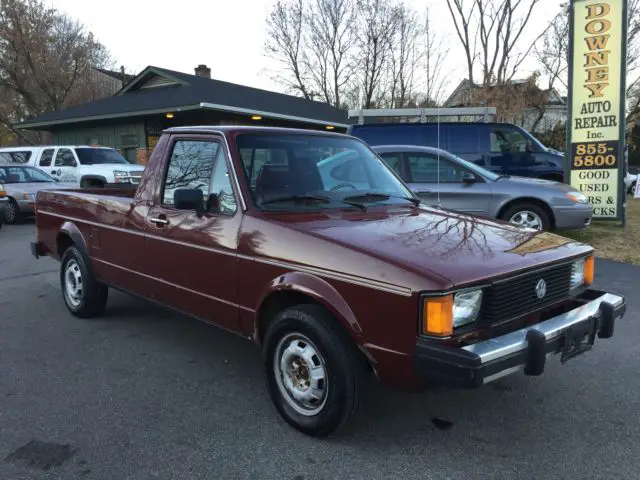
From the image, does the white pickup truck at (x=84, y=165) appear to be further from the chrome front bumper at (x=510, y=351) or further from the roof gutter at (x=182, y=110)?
the chrome front bumper at (x=510, y=351)

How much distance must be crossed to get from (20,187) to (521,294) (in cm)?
1337

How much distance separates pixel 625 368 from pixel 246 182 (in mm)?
3116

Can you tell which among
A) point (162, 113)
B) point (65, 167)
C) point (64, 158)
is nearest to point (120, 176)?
point (65, 167)

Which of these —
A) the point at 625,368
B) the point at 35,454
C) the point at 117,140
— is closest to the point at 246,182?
the point at 35,454

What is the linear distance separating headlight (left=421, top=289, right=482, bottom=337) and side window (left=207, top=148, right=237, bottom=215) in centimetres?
154

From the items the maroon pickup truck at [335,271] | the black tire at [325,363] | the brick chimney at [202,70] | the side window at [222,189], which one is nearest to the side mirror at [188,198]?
the maroon pickup truck at [335,271]

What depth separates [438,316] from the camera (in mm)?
2564

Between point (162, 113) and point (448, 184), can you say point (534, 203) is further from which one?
point (162, 113)

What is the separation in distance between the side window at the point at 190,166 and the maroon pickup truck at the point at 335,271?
0.01 metres

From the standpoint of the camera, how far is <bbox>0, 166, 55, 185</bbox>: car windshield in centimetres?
1362

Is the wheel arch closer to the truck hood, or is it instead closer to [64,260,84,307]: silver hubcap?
the truck hood

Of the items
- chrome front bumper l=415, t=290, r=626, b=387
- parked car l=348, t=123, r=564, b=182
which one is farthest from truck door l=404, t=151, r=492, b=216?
chrome front bumper l=415, t=290, r=626, b=387

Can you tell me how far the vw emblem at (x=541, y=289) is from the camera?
9.99ft

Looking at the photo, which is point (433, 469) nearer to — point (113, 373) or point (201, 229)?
point (201, 229)
